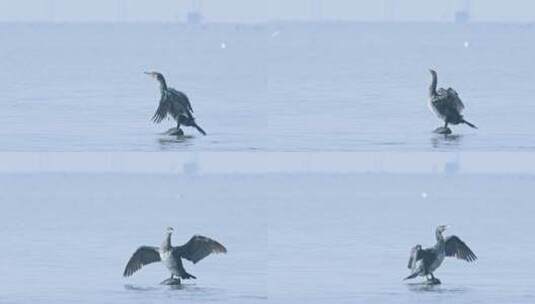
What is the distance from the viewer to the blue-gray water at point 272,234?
68.0 ft

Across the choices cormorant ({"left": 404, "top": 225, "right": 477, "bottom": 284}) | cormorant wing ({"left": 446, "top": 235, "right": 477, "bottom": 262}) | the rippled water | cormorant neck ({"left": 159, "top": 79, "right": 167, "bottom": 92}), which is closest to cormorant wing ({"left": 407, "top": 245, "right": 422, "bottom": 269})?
cormorant ({"left": 404, "top": 225, "right": 477, "bottom": 284})

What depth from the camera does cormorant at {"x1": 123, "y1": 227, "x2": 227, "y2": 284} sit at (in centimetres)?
2172

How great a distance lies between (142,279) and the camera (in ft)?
72.6

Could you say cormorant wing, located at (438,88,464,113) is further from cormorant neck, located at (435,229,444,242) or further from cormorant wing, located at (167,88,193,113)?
cormorant wing, located at (167,88,193,113)

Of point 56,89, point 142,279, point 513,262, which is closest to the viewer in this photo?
point 142,279

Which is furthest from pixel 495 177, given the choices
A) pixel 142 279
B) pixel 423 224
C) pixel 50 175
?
pixel 142 279

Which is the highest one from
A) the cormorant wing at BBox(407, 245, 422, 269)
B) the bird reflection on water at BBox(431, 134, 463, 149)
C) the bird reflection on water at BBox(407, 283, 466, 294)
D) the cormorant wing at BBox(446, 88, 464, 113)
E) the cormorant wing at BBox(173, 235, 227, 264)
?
the cormorant wing at BBox(446, 88, 464, 113)

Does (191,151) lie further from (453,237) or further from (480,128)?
(480,128)

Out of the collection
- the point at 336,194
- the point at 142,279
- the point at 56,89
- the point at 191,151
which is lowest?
the point at 142,279

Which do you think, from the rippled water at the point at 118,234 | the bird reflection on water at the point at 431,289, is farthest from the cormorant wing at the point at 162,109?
the bird reflection on water at the point at 431,289

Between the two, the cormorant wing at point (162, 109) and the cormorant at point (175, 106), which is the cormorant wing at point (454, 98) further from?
the cormorant wing at point (162, 109)

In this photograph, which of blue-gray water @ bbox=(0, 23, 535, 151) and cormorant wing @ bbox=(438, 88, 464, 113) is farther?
blue-gray water @ bbox=(0, 23, 535, 151)

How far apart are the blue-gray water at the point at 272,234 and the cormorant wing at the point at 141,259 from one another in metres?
0.19

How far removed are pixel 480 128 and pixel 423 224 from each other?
212 centimetres
